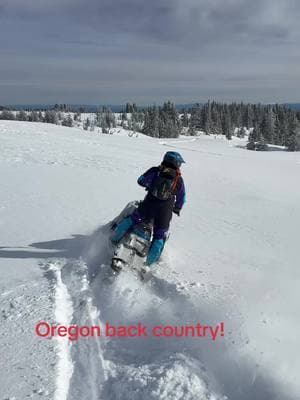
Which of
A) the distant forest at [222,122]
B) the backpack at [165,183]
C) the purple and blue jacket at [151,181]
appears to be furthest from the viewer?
the distant forest at [222,122]

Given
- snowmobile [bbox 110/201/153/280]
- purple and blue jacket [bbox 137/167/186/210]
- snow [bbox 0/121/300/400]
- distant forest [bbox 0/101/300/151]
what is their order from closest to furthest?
snow [bbox 0/121/300/400] → snowmobile [bbox 110/201/153/280] → purple and blue jacket [bbox 137/167/186/210] → distant forest [bbox 0/101/300/151]

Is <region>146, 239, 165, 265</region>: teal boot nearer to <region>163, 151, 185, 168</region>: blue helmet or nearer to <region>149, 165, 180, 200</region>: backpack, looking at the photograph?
<region>149, 165, 180, 200</region>: backpack

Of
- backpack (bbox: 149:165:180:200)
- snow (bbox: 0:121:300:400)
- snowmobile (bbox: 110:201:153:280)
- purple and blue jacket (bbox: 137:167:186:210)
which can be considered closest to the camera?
snow (bbox: 0:121:300:400)

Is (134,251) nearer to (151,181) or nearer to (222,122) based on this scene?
(151,181)

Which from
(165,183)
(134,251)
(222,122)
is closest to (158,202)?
(165,183)

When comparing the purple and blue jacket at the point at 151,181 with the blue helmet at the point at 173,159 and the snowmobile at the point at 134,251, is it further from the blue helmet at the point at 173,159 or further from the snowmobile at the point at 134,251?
the snowmobile at the point at 134,251

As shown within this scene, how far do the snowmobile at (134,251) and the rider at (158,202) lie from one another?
8 cm

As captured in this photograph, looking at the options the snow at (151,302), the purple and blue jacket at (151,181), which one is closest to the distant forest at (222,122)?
the snow at (151,302)

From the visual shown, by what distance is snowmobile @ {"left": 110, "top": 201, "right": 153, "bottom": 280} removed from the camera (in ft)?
19.0

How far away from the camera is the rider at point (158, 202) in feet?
20.0

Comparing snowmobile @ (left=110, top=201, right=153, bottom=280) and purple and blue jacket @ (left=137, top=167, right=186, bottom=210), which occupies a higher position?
purple and blue jacket @ (left=137, top=167, right=186, bottom=210)

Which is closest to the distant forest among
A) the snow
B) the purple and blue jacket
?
the snow

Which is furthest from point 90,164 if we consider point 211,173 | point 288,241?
point 288,241

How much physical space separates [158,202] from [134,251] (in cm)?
82
